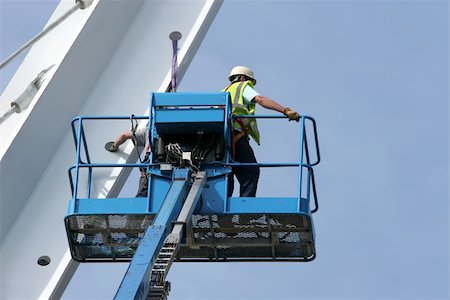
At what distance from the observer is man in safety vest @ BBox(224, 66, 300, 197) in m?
18.3

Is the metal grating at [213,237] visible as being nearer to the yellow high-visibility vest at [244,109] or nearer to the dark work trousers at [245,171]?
the dark work trousers at [245,171]

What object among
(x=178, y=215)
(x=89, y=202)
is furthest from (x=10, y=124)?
(x=178, y=215)

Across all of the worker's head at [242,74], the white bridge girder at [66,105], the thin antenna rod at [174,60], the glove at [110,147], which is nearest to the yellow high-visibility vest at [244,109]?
the worker's head at [242,74]

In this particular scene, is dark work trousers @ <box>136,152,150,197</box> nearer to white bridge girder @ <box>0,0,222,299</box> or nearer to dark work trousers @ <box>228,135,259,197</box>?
dark work trousers @ <box>228,135,259,197</box>

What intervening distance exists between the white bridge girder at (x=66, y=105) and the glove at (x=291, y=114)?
2.02m

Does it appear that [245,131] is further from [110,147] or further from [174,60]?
[110,147]

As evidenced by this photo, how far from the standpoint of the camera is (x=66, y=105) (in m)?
19.4

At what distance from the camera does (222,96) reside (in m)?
17.9

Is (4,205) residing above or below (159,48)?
below

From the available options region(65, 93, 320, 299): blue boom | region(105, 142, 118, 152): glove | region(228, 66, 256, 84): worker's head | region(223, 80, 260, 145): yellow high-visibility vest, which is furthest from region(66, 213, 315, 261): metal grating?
region(228, 66, 256, 84): worker's head

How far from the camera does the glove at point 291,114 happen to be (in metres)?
17.9

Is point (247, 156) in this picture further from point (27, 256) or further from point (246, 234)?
point (27, 256)

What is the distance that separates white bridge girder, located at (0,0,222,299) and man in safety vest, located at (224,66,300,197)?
1296mm

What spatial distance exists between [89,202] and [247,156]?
150 cm
